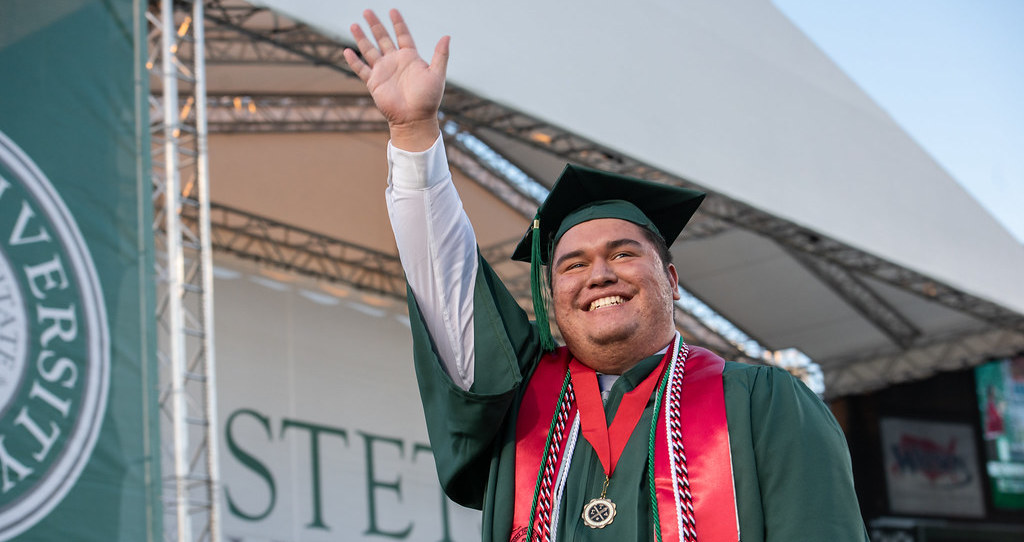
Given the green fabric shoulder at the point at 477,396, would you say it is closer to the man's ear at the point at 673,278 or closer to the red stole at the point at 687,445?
the red stole at the point at 687,445

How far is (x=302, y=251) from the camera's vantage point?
10.4 meters

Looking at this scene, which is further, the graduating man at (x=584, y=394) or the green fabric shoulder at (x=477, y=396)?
the green fabric shoulder at (x=477, y=396)

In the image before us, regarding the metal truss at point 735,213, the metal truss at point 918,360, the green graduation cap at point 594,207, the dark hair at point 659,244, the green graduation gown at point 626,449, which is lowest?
the green graduation gown at point 626,449

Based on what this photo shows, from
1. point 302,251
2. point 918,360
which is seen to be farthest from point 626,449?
point 918,360

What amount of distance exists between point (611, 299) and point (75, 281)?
9.98 ft

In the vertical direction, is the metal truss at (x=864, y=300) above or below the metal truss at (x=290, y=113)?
below

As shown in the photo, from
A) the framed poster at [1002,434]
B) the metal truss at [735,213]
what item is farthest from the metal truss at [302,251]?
the framed poster at [1002,434]

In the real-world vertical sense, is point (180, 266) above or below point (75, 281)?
above

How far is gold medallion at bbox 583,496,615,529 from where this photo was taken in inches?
65.0

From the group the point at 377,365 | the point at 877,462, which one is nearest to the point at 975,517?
the point at 877,462

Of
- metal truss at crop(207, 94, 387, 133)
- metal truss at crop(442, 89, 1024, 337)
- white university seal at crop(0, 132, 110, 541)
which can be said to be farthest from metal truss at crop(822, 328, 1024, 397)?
white university seal at crop(0, 132, 110, 541)

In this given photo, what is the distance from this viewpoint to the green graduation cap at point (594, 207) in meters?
1.92

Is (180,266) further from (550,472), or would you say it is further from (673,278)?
(550,472)

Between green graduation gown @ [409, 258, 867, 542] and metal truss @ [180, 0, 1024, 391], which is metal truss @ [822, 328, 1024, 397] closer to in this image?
metal truss @ [180, 0, 1024, 391]
